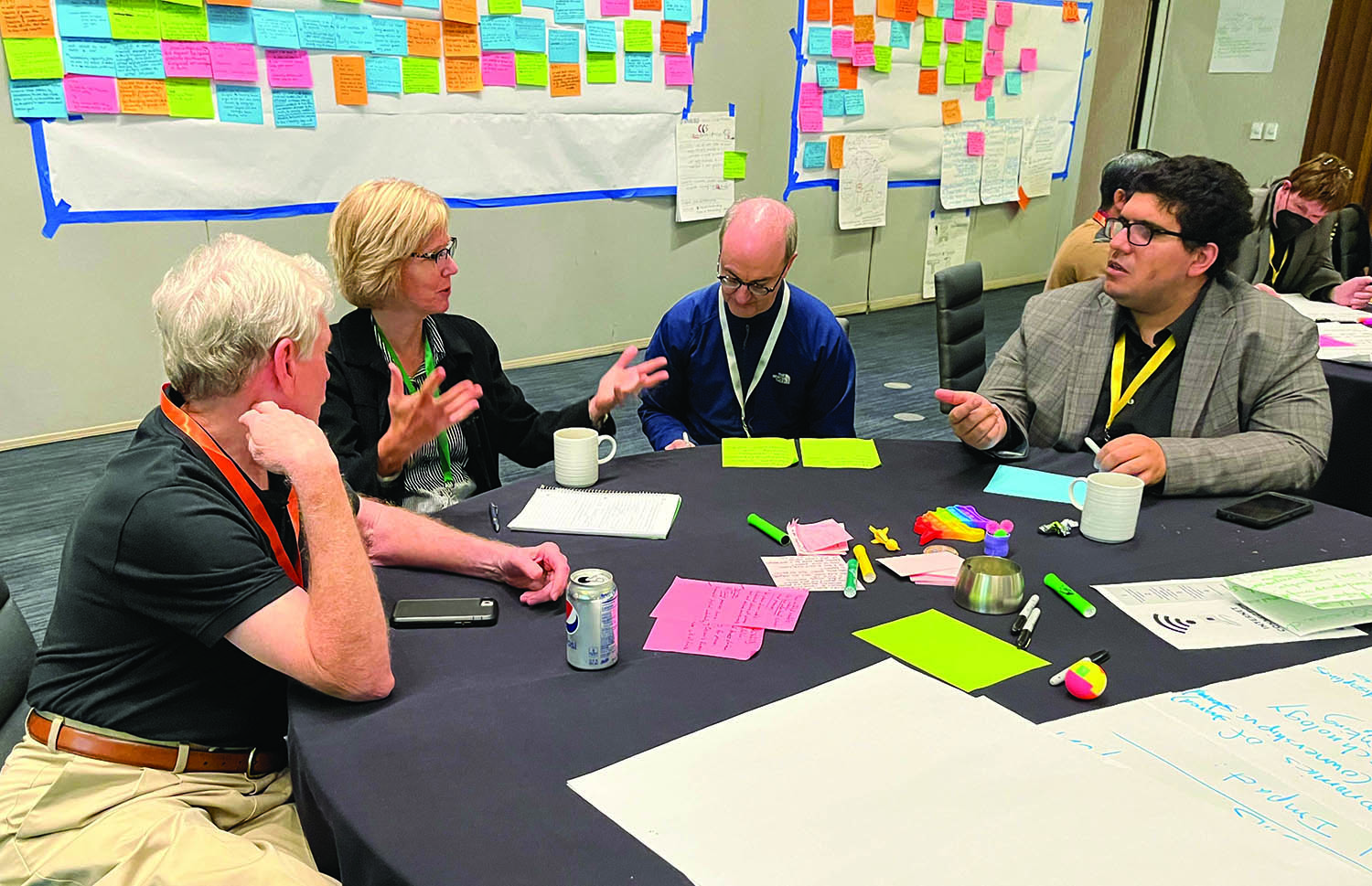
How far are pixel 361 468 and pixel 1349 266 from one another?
4970mm

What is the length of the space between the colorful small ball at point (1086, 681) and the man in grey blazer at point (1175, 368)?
735 millimetres

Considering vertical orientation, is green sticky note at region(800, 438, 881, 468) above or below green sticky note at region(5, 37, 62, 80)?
below

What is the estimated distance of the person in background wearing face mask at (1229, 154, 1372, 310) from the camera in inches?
155

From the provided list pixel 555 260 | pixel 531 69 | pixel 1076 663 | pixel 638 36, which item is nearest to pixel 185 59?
pixel 531 69

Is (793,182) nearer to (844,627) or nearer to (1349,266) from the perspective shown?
(1349,266)

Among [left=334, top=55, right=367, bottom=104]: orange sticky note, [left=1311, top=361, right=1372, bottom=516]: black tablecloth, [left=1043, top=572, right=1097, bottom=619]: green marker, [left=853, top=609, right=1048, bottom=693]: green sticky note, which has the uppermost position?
[left=334, top=55, right=367, bottom=104]: orange sticky note

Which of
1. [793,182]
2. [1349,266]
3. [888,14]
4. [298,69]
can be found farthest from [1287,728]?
[888,14]

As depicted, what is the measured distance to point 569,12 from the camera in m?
4.58

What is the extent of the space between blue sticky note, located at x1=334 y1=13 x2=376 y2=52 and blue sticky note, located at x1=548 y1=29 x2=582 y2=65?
0.87 metres

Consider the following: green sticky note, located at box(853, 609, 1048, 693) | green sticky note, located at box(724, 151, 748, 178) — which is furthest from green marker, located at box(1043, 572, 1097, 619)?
green sticky note, located at box(724, 151, 748, 178)

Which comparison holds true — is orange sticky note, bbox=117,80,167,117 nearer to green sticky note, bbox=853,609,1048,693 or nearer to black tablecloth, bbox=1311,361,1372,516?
green sticky note, bbox=853,609,1048,693

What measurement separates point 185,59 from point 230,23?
0.73ft

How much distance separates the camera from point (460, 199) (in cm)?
456

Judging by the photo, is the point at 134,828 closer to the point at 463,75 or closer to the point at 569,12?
the point at 463,75
